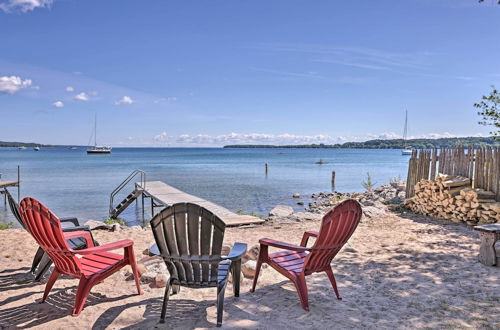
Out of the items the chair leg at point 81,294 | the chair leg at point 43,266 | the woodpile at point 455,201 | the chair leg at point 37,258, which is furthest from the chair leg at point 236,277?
the woodpile at point 455,201

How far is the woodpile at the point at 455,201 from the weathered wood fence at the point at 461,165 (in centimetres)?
21

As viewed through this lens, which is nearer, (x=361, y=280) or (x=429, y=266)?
(x=361, y=280)

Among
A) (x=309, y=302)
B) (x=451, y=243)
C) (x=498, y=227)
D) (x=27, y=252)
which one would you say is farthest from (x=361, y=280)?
(x=27, y=252)

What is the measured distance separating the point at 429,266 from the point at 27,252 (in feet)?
19.1

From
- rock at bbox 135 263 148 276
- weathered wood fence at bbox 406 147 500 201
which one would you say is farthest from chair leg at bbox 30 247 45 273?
weathered wood fence at bbox 406 147 500 201

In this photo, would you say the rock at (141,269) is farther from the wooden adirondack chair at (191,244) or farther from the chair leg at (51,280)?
the wooden adirondack chair at (191,244)

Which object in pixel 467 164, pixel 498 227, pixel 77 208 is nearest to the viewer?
pixel 498 227

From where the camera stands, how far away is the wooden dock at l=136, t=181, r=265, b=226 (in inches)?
348

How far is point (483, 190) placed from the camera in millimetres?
8000

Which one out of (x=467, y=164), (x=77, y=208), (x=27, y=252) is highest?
(x=467, y=164)

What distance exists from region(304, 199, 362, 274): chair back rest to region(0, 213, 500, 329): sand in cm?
43

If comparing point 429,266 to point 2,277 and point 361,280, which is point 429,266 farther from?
point 2,277

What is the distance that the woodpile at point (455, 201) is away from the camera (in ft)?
25.2

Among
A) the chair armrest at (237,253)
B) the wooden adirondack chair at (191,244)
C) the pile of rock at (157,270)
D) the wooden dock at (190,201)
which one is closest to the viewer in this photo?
the wooden adirondack chair at (191,244)
